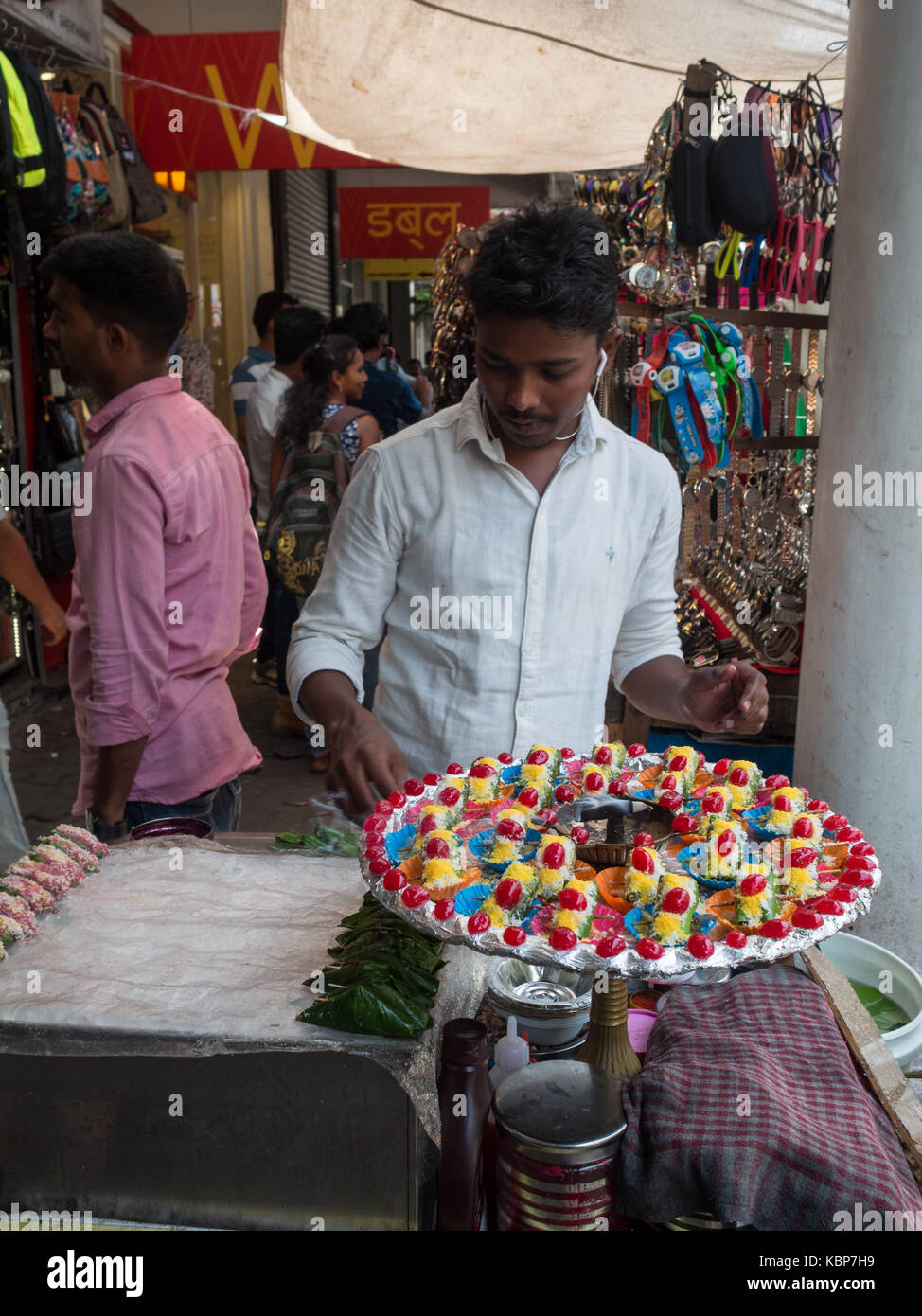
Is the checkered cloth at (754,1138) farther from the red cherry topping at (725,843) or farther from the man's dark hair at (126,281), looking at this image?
the man's dark hair at (126,281)

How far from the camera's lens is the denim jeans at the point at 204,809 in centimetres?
233

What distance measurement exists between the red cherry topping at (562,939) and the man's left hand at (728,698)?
25.5 inches

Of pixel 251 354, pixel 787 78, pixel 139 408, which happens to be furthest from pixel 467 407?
pixel 251 354

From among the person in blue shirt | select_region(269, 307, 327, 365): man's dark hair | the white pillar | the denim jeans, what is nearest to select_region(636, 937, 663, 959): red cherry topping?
the denim jeans

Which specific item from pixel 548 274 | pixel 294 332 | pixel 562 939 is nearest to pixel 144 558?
pixel 548 274

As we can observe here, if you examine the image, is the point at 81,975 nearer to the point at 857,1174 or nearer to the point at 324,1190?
the point at 324,1190

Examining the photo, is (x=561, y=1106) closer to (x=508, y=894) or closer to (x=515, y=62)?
(x=508, y=894)

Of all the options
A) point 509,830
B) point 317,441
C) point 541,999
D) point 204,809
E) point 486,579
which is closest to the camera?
point 509,830

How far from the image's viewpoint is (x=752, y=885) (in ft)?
4.02

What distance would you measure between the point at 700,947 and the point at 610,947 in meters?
0.10

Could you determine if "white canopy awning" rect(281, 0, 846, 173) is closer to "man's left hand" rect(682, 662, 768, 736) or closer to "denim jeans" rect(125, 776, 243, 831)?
"denim jeans" rect(125, 776, 243, 831)

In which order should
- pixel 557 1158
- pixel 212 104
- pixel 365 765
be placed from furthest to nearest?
pixel 212 104, pixel 365 765, pixel 557 1158

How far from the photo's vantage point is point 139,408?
2221mm

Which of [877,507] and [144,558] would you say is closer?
[144,558]
